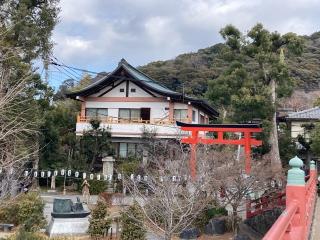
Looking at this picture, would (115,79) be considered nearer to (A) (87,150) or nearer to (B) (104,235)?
(A) (87,150)

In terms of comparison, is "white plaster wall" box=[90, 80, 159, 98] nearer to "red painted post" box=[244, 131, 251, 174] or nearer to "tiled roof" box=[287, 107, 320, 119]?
"tiled roof" box=[287, 107, 320, 119]

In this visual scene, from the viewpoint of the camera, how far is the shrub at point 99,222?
1594 centimetres

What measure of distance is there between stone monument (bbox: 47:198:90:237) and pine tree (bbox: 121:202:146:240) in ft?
9.53

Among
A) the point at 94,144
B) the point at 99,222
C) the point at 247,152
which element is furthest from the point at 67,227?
the point at 94,144

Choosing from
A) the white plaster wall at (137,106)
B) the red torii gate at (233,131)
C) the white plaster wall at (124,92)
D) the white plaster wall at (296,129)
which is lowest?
the red torii gate at (233,131)

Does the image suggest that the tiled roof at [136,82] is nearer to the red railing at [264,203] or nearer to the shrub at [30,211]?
the red railing at [264,203]

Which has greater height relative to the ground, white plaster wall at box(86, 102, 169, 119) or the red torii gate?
white plaster wall at box(86, 102, 169, 119)

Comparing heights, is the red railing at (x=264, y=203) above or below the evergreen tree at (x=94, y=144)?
below

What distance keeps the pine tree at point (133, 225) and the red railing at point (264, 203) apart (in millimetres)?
5412

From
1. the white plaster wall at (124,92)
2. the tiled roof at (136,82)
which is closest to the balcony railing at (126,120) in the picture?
the tiled roof at (136,82)

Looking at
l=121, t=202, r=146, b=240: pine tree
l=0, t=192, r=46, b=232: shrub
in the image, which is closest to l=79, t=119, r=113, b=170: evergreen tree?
l=0, t=192, r=46, b=232: shrub

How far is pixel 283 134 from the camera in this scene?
3042cm

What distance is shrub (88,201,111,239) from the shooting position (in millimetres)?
15939

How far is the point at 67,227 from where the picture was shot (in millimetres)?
16812
